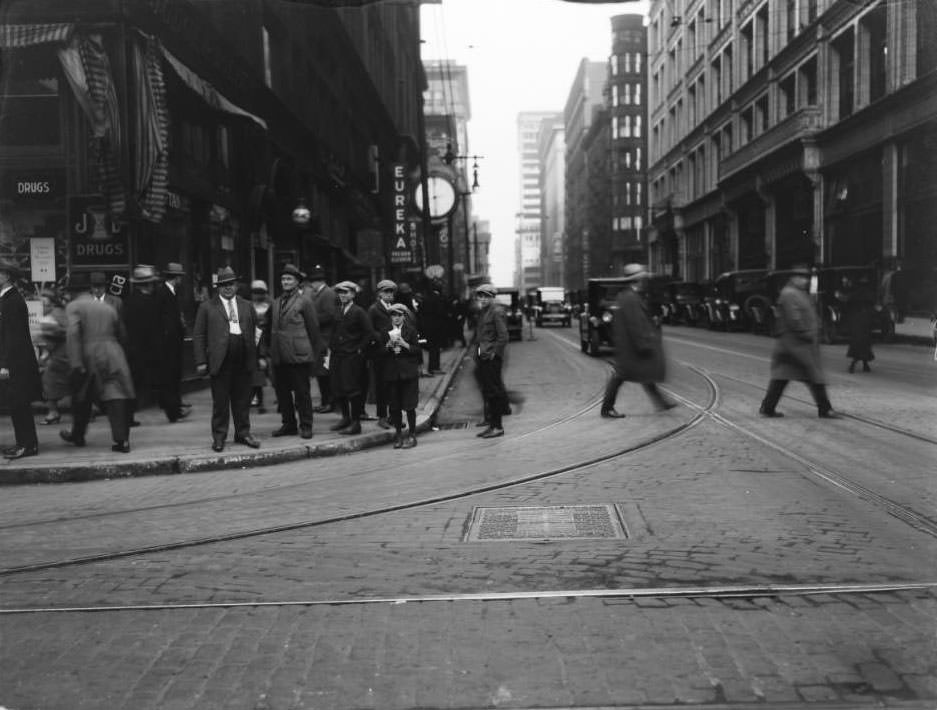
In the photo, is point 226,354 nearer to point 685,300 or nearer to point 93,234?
point 93,234

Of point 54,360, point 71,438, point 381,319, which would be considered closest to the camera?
point 71,438

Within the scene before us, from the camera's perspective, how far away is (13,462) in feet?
30.5

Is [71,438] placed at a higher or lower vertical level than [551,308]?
lower

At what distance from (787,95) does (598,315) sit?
24.6 meters

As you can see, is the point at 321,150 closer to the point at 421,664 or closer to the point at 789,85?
the point at 421,664

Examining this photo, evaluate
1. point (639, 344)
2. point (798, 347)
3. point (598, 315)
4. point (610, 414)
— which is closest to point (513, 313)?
point (598, 315)

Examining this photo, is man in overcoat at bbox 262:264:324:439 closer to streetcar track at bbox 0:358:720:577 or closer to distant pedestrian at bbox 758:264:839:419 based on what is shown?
streetcar track at bbox 0:358:720:577

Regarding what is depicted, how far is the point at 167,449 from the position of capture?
9.95 m

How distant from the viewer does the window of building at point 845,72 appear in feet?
124

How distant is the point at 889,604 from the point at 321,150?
23.9 m

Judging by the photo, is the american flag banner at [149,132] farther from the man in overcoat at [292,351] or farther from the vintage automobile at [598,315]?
the vintage automobile at [598,315]

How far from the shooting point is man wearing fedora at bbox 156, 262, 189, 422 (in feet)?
39.8

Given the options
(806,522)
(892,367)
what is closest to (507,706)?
(806,522)

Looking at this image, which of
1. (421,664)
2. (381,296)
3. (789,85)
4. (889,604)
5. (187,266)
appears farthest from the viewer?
(789,85)
